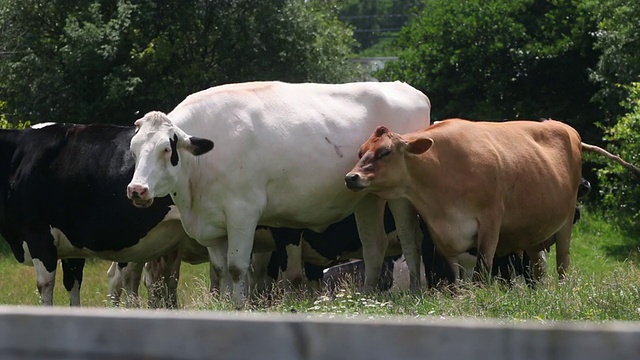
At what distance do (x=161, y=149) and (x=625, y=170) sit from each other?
31.4ft

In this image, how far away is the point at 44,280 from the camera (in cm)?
1162

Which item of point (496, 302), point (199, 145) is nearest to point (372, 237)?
point (199, 145)

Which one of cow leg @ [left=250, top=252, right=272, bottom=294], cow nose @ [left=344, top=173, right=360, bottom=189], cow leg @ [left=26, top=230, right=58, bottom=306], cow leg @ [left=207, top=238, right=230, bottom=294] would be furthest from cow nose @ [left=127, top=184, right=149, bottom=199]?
cow leg @ [left=250, top=252, right=272, bottom=294]

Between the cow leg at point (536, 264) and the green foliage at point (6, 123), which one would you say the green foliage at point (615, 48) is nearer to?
the cow leg at point (536, 264)

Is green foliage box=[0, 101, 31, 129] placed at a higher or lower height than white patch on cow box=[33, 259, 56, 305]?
lower

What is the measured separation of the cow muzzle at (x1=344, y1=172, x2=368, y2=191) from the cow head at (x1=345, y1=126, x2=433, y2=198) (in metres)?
0.05

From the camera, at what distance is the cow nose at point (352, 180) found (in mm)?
9961

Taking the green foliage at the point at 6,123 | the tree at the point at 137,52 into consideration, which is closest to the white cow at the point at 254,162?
the tree at the point at 137,52

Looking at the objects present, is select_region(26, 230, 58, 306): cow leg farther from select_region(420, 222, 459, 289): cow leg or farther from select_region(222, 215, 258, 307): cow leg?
select_region(420, 222, 459, 289): cow leg

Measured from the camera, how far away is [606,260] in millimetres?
17047

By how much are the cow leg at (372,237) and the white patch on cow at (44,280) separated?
10.1ft

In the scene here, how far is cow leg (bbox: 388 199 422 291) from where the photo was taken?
1103 centimetres

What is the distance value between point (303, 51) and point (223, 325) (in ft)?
56.0

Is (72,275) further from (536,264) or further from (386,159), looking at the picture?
(536,264)
